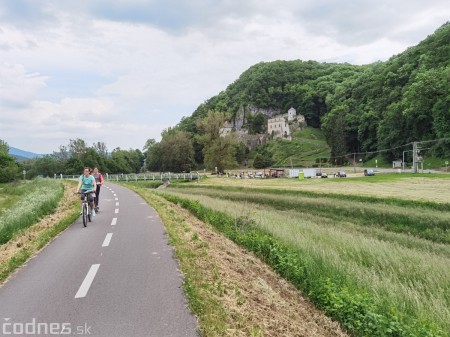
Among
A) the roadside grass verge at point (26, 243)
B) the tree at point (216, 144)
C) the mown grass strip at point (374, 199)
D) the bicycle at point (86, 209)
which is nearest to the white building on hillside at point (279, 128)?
the tree at point (216, 144)

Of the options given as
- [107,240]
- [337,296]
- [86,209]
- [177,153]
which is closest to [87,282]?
[107,240]

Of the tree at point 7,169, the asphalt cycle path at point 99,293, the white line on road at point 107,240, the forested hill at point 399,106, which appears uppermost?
the forested hill at point 399,106

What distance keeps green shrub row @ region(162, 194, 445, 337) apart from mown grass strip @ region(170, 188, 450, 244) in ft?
33.3

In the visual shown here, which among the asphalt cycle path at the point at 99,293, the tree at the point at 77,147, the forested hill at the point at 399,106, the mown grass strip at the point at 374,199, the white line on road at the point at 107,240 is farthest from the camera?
the tree at the point at 77,147

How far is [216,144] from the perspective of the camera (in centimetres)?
7856

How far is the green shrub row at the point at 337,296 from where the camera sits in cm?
501

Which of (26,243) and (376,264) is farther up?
(26,243)

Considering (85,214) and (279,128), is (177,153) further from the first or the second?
(279,128)

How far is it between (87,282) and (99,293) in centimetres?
77

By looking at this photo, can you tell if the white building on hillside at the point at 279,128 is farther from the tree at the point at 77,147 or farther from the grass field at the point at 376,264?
the grass field at the point at 376,264

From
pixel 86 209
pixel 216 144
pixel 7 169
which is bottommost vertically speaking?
pixel 86 209

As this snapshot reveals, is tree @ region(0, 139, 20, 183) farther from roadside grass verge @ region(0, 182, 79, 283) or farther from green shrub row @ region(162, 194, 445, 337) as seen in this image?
green shrub row @ region(162, 194, 445, 337)

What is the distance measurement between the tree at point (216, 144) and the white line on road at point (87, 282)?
71039 mm

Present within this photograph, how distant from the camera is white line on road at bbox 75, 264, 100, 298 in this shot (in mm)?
6061
